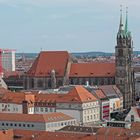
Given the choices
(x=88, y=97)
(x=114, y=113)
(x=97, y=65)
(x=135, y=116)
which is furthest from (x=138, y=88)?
(x=135, y=116)

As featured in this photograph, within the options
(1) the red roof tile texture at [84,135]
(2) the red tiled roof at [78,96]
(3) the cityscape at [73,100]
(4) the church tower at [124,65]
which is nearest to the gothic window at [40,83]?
(3) the cityscape at [73,100]

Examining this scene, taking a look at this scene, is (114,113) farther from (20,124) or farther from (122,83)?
(20,124)

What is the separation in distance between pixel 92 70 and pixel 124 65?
38.1ft

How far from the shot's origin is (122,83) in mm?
137500

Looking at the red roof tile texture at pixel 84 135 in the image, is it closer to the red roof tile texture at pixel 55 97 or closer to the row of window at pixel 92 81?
the red roof tile texture at pixel 55 97

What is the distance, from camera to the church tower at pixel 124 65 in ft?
447

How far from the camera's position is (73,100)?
11488 centimetres

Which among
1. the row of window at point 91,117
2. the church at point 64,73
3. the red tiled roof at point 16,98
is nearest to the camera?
the row of window at point 91,117

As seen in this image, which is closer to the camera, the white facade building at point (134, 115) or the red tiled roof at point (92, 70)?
the white facade building at point (134, 115)

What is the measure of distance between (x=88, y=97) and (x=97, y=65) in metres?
30.3

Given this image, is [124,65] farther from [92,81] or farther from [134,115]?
[134,115]

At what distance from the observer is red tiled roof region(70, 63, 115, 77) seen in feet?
472

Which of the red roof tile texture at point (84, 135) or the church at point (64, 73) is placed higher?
the church at point (64, 73)

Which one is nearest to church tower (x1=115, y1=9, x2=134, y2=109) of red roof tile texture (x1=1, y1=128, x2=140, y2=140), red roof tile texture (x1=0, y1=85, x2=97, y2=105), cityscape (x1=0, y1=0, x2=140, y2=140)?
cityscape (x1=0, y1=0, x2=140, y2=140)
